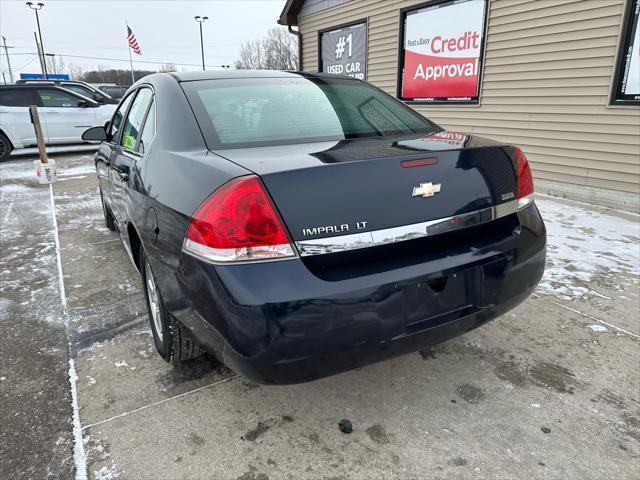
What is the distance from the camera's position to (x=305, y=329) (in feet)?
5.32

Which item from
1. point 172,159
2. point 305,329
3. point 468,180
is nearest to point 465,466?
point 305,329

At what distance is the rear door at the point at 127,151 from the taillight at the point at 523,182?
2.01m

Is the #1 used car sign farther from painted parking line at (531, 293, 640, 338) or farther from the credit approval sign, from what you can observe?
painted parking line at (531, 293, 640, 338)

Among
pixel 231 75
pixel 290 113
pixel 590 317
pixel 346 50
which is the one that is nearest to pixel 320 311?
pixel 290 113

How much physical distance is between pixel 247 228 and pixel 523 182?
1.41 meters

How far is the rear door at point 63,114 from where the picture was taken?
10797 mm

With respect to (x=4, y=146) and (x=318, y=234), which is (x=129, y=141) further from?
(x=4, y=146)

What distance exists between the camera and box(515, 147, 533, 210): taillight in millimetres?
2213

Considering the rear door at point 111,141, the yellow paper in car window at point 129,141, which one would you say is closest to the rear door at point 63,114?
the rear door at point 111,141

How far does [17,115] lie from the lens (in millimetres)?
10469

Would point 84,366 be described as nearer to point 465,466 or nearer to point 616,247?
point 465,466

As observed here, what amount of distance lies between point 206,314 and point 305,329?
1.32 feet

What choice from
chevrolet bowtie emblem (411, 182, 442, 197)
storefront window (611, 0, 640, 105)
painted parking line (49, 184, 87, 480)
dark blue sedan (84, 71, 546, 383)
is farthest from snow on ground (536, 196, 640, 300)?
painted parking line (49, 184, 87, 480)

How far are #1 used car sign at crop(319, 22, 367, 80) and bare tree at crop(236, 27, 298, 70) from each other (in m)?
31.6
